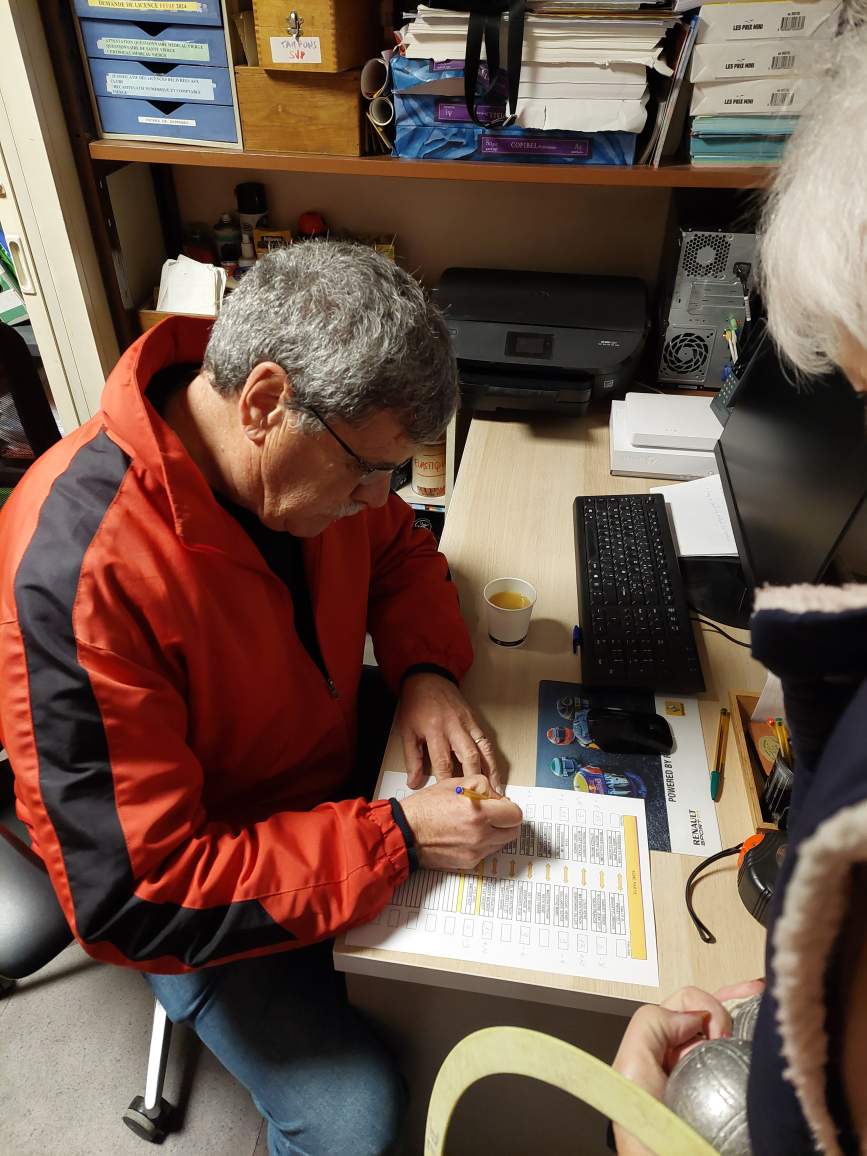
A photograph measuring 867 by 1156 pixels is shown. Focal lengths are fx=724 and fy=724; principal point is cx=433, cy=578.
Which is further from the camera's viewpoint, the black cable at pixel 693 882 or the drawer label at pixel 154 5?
the drawer label at pixel 154 5

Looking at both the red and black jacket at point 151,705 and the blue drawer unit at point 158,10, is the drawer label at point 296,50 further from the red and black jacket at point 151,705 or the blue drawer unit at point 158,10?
the red and black jacket at point 151,705

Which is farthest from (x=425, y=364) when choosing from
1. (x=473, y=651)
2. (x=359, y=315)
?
(x=473, y=651)

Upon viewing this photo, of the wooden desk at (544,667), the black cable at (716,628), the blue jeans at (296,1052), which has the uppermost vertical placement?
the wooden desk at (544,667)

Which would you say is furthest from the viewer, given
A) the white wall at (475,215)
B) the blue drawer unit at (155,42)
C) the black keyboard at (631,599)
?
the white wall at (475,215)

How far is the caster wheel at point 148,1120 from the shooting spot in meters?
1.25

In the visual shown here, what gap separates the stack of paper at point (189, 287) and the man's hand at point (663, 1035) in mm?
1730

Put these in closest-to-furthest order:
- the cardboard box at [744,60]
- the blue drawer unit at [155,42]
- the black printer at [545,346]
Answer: the cardboard box at [744,60]
the blue drawer unit at [155,42]
the black printer at [545,346]

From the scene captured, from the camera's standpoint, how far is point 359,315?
→ 0.78 m

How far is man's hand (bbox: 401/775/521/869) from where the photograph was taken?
0.80 m

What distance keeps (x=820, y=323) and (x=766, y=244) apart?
0.11m

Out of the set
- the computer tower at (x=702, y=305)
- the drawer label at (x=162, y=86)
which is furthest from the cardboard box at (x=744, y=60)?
the drawer label at (x=162, y=86)

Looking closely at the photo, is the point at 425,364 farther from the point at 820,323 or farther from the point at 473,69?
the point at 473,69

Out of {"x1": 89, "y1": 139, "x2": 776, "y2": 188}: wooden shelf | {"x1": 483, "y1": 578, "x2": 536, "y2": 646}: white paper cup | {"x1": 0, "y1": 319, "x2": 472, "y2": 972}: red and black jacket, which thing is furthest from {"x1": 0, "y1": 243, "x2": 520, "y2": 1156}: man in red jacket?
{"x1": 89, "y1": 139, "x2": 776, "y2": 188}: wooden shelf

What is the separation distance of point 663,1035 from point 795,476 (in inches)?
28.8
